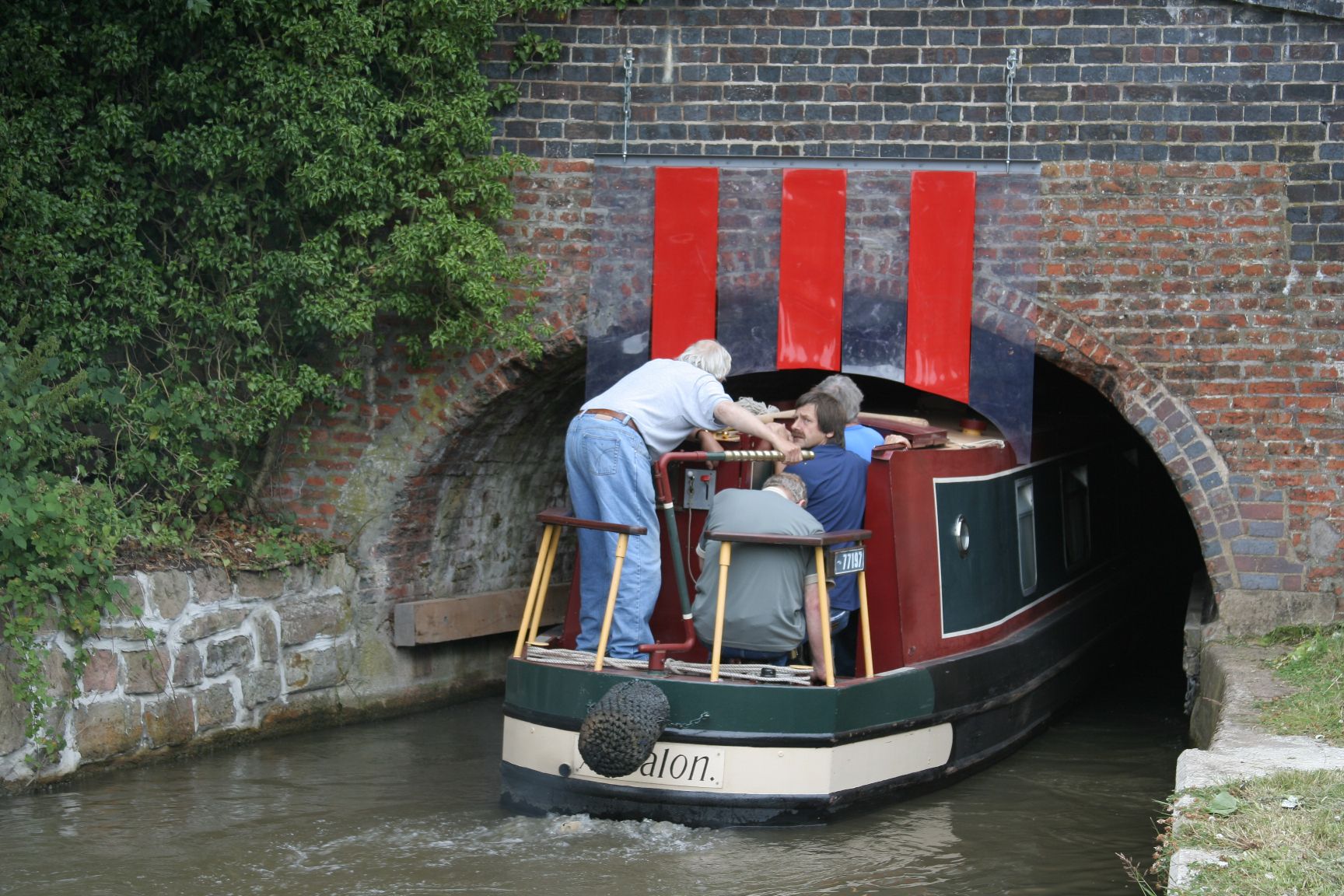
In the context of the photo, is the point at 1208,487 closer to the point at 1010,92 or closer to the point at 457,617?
the point at 1010,92

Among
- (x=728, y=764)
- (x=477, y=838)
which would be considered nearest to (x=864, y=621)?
(x=728, y=764)

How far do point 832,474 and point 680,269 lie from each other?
7.05 ft

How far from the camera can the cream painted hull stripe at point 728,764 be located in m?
6.33

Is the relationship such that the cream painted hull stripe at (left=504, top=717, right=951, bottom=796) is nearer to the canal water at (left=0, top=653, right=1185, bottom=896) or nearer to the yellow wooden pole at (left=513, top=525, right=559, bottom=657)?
the canal water at (left=0, top=653, right=1185, bottom=896)

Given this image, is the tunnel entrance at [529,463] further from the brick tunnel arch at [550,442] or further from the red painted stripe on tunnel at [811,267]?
the red painted stripe on tunnel at [811,267]

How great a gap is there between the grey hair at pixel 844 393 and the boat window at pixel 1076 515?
8.97ft

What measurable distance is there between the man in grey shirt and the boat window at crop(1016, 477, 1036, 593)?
2.25m

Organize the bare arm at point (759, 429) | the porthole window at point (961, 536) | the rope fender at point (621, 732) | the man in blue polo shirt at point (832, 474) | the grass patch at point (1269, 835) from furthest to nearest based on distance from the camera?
the porthole window at point (961, 536), the man in blue polo shirt at point (832, 474), the bare arm at point (759, 429), the rope fender at point (621, 732), the grass patch at point (1269, 835)

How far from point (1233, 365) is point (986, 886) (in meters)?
3.66

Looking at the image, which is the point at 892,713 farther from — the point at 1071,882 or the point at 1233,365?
the point at 1233,365

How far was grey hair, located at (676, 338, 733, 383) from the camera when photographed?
719 cm

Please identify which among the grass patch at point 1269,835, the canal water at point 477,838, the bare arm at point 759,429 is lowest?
the canal water at point 477,838

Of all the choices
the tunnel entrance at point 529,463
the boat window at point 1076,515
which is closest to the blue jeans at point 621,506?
the tunnel entrance at point 529,463

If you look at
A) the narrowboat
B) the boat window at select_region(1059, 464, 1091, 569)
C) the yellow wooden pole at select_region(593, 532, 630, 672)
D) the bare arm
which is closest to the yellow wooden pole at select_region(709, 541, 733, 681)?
the narrowboat
